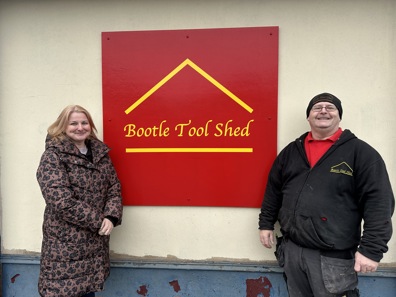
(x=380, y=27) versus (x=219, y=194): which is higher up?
(x=380, y=27)

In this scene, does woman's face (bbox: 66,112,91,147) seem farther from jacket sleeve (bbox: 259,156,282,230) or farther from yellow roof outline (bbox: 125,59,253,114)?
jacket sleeve (bbox: 259,156,282,230)

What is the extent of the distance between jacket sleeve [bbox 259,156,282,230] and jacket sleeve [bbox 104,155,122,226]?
0.98 meters

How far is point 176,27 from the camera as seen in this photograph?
8.91ft

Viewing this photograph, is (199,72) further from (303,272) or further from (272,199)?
(303,272)

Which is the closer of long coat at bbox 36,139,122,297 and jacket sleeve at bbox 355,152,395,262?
jacket sleeve at bbox 355,152,395,262

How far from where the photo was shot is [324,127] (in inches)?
85.4

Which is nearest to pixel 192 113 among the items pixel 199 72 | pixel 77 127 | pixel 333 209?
pixel 199 72

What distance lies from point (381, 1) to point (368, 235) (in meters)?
1.63

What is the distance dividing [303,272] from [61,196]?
1533 mm

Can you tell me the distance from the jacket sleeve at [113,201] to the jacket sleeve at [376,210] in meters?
1.52

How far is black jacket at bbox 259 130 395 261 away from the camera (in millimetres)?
2004

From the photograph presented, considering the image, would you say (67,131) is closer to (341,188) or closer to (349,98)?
(341,188)

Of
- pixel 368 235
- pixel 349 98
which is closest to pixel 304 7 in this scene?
pixel 349 98

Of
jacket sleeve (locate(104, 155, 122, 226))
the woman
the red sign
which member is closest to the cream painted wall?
the red sign
